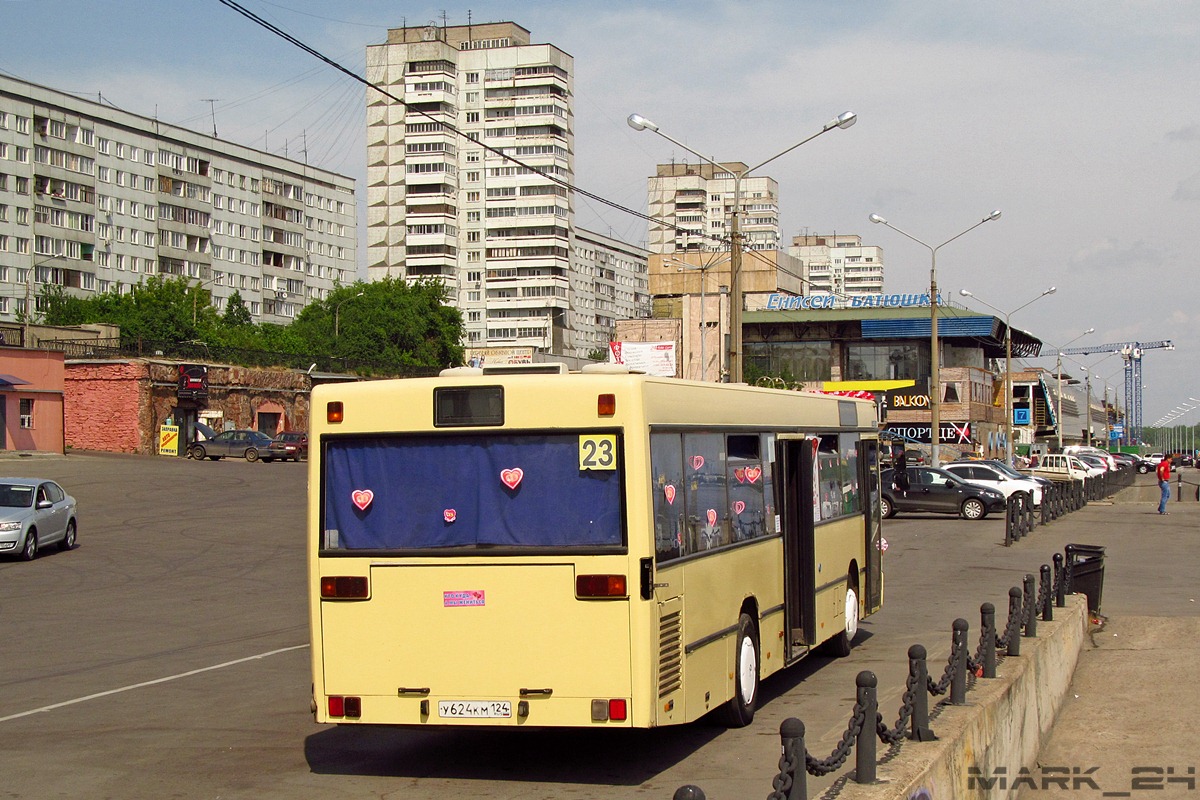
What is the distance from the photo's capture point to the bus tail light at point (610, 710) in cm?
828

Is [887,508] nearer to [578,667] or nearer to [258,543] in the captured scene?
[258,543]

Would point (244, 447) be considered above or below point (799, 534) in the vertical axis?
below

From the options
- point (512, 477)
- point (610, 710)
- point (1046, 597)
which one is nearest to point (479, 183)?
point (1046, 597)

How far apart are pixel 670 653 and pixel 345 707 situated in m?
2.08

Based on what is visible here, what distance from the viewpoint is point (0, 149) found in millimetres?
91250

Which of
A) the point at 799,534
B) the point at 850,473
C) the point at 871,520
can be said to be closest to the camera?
the point at 799,534

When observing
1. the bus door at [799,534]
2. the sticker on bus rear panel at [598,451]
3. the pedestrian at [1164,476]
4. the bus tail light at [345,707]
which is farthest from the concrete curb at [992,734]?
the pedestrian at [1164,476]

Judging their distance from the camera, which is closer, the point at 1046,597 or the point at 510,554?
the point at 510,554

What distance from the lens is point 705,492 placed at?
9.71m

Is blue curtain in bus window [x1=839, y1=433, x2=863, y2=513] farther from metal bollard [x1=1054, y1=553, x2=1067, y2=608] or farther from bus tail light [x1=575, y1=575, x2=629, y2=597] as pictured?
bus tail light [x1=575, y1=575, x2=629, y2=597]

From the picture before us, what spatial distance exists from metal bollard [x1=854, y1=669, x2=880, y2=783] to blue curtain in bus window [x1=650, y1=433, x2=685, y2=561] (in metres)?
2.19

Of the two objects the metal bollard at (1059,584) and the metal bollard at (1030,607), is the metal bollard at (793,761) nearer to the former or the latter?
the metal bollard at (1030,607)

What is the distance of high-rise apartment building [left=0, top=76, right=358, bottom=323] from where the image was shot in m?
94.6

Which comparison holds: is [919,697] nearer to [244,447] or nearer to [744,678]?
[744,678]
